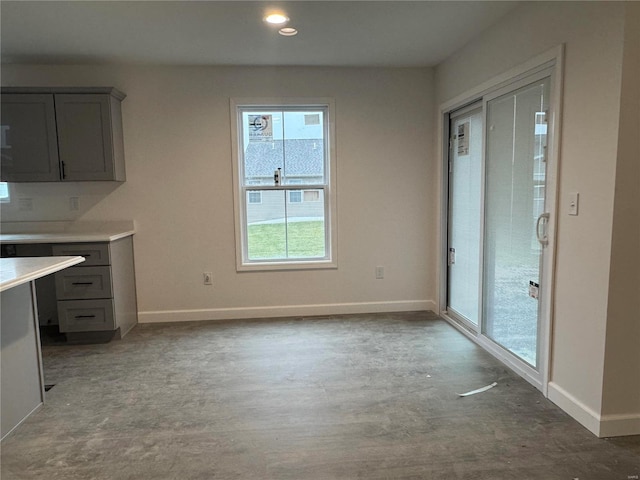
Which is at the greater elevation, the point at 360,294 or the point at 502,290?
the point at 502,290

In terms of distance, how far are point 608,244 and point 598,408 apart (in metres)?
0.82

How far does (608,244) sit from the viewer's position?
6.33 ft

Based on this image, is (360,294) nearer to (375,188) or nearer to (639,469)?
(375,188)

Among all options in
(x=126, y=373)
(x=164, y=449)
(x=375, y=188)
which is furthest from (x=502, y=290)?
(x=126, y=373)

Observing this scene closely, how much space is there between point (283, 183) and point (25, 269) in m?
2.43

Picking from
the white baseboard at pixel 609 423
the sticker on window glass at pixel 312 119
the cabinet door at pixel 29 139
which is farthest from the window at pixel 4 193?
the white baseboard at pixel 609 423

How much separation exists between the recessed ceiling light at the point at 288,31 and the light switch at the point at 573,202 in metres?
2.14

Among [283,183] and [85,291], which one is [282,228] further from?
[85,291]

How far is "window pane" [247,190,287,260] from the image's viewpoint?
Answer: 160 inches

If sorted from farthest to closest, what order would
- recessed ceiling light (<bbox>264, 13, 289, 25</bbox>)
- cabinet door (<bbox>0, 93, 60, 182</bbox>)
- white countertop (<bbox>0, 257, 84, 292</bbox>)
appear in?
cabinet door (<bbox>0, 93, 60, 182</bbox>), recessed ceiling light (<bbox>264, 13, 289, 25</bbox>), white countertop (<bbox>0, 257, 84, 292</bbox>)

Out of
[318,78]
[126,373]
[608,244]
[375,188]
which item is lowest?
[126,373]

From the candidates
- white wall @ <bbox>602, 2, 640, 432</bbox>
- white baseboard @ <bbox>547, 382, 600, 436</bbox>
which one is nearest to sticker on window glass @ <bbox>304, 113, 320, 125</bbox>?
white wall @ <bbox>602, 2, 640, 432</bbox>

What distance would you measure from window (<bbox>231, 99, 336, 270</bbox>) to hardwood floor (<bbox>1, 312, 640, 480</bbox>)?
107 centimetres

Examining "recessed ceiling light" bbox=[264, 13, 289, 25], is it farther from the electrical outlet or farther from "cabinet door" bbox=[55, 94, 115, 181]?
the electrical outlet
